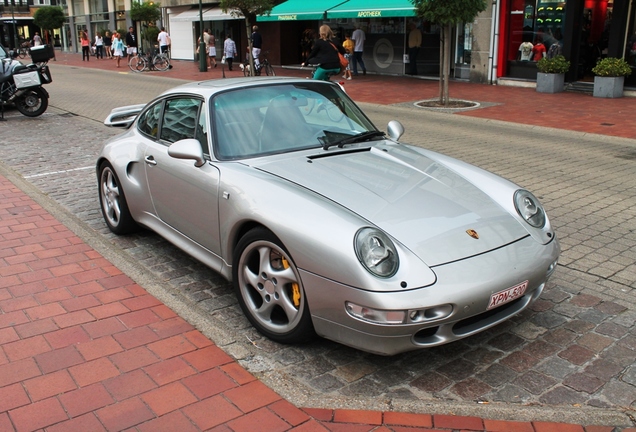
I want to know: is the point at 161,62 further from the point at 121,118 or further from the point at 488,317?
the point at 488,317

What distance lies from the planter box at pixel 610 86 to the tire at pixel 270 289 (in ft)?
49.9

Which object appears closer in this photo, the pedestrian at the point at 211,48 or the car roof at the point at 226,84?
the car roof at the point at 226,84

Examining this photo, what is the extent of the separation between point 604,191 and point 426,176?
13.6ft

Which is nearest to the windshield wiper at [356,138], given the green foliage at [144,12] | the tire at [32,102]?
the tire at [32,102]

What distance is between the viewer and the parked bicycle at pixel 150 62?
96.4ft

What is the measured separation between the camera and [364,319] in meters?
3.13

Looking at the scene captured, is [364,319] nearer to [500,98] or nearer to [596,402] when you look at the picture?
[596,402]

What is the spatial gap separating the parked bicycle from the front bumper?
28327mm

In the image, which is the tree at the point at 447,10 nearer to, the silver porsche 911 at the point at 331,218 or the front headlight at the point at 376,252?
the silver porsche 911 at the point at 331,218

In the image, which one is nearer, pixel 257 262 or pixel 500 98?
pixel 257 262

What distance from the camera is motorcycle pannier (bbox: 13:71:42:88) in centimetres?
1334

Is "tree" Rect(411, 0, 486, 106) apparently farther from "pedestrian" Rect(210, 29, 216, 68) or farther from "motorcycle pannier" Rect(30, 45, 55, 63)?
"pedestrian" Rect(210, 29, 216, 68)

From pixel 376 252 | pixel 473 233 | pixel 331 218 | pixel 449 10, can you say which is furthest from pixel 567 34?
pixel 376 252

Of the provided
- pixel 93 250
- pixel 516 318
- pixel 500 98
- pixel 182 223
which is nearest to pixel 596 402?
pixel 516 318
